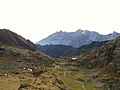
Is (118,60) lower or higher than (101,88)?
higher

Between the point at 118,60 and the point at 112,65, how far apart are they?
5.73 metres

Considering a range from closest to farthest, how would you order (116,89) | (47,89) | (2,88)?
(47,89) → (2,88) → (116,89)

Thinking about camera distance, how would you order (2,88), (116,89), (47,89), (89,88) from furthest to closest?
(89,88), (116,89), (2,88), (47,89)

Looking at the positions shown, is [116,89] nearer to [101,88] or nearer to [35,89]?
[101,88]

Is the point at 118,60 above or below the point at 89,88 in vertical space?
above

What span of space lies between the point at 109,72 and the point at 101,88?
42.4 meters

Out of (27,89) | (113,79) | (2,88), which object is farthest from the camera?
(113,79)

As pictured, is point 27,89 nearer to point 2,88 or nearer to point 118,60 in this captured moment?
point 2,88

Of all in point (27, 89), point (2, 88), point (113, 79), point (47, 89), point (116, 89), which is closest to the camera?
point (27, 89)

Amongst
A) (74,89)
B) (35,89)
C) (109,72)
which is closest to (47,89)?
(35,89)

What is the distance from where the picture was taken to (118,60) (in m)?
200

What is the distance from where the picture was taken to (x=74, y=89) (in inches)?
5640

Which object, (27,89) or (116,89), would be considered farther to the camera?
(116,89)

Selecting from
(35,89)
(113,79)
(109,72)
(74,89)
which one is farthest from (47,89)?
(109,72)
